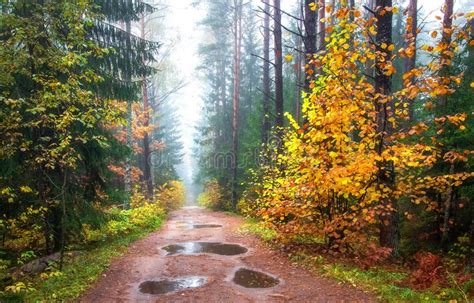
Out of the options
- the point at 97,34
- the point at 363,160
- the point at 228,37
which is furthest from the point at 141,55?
the point at 228,37

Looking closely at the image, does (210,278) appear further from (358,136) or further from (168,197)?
(168,197)

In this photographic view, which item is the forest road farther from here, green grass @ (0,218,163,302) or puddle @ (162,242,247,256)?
green grass @ (0,218,163,302)

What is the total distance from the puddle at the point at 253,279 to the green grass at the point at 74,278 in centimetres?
291

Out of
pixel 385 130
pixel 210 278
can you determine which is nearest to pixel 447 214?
pixel 385 130

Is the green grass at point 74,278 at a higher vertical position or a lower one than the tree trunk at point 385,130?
lower

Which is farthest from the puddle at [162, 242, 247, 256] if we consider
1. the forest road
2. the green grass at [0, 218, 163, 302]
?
the green grass at [0, 218, 163, 302]

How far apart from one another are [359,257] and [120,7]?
35.1ft

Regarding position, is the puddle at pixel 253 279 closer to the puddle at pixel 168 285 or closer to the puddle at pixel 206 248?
the puddle at pixel 168 285

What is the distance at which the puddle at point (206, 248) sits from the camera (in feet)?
33.3

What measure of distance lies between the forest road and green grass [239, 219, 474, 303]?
208mm

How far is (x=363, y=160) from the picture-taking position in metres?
6.61

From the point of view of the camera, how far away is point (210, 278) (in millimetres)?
7465

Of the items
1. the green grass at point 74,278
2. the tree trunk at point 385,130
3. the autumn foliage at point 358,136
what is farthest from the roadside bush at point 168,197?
the tree trunk at point 385,130

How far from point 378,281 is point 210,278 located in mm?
3258
